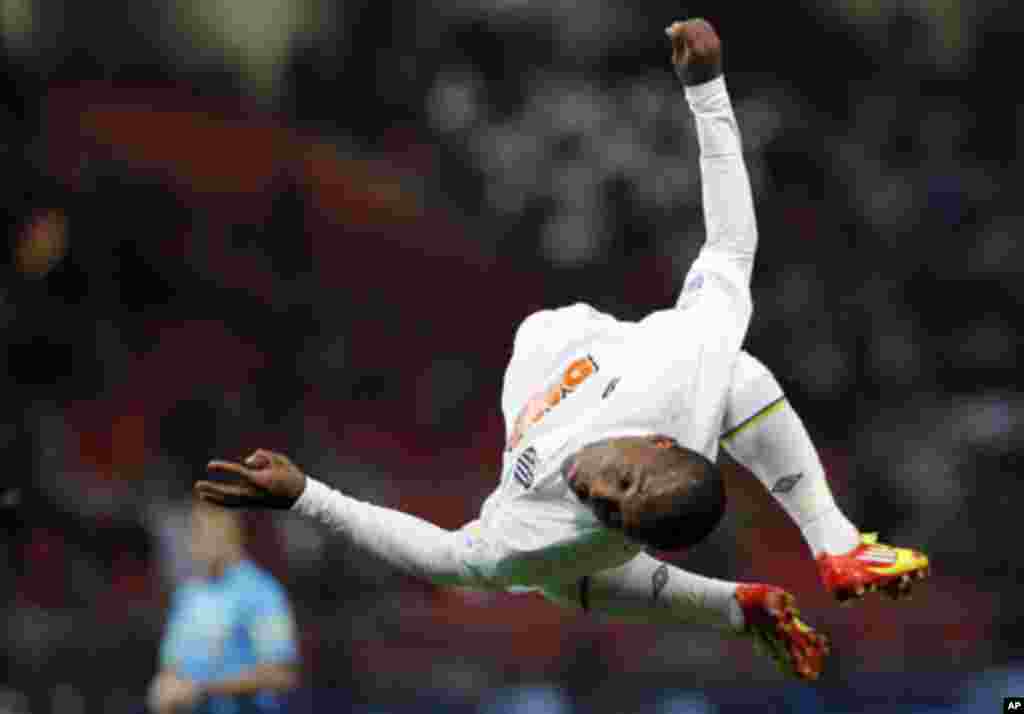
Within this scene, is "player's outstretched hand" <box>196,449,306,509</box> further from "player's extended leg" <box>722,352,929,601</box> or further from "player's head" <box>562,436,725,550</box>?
"player's extended leg" <box>722,352,929,601</box>

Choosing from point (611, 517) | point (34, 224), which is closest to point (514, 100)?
point (34, 224)

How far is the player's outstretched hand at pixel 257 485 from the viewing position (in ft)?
13.7

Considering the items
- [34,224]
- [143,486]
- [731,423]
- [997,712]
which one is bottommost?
[997,712]

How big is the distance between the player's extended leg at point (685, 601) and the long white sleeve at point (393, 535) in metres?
0.25

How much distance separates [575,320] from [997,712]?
3.87 metres

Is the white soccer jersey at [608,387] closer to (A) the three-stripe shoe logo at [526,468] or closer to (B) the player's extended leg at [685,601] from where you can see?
(A) the three-stripe shoe logo at [526,468]

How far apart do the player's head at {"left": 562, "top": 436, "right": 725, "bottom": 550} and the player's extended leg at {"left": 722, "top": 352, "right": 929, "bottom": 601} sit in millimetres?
273

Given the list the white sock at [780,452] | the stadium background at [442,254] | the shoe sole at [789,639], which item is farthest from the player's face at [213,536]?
the white sock at [780,452]

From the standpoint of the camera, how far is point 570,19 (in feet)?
33.4

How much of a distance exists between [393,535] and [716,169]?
1.08 m

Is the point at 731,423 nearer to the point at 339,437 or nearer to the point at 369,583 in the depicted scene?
the point at 369,583

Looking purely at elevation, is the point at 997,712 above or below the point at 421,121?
below

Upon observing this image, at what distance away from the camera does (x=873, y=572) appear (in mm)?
4062

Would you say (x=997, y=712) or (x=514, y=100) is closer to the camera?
(x=997, y=712)
